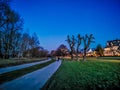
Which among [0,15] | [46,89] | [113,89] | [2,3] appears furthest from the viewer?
[0,15]

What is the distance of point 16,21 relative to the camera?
175ft

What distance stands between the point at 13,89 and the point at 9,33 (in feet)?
154

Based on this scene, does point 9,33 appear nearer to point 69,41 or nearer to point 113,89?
point 69,41

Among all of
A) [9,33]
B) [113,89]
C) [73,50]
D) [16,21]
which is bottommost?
[113,89]

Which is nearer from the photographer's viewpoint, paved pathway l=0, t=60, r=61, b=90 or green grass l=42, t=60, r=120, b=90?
green grass l=42, t=60, r=120, b=90

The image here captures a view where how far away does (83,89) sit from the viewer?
30.5ft

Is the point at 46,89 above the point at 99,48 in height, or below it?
below

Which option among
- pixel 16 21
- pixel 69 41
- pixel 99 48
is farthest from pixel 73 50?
pixel 99 48

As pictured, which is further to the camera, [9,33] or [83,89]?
[9,33]

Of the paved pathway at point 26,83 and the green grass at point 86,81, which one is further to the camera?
the paved pathway at point 26,83

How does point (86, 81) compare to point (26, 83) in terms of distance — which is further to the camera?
point (86, 81)

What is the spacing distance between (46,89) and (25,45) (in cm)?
7290

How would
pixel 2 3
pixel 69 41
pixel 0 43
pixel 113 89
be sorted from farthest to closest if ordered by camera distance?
pixel 69 41 → pixel 0 43 → pixel 2 3 → pixel 113 89

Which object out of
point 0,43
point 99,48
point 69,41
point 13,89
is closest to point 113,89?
point 13,89
